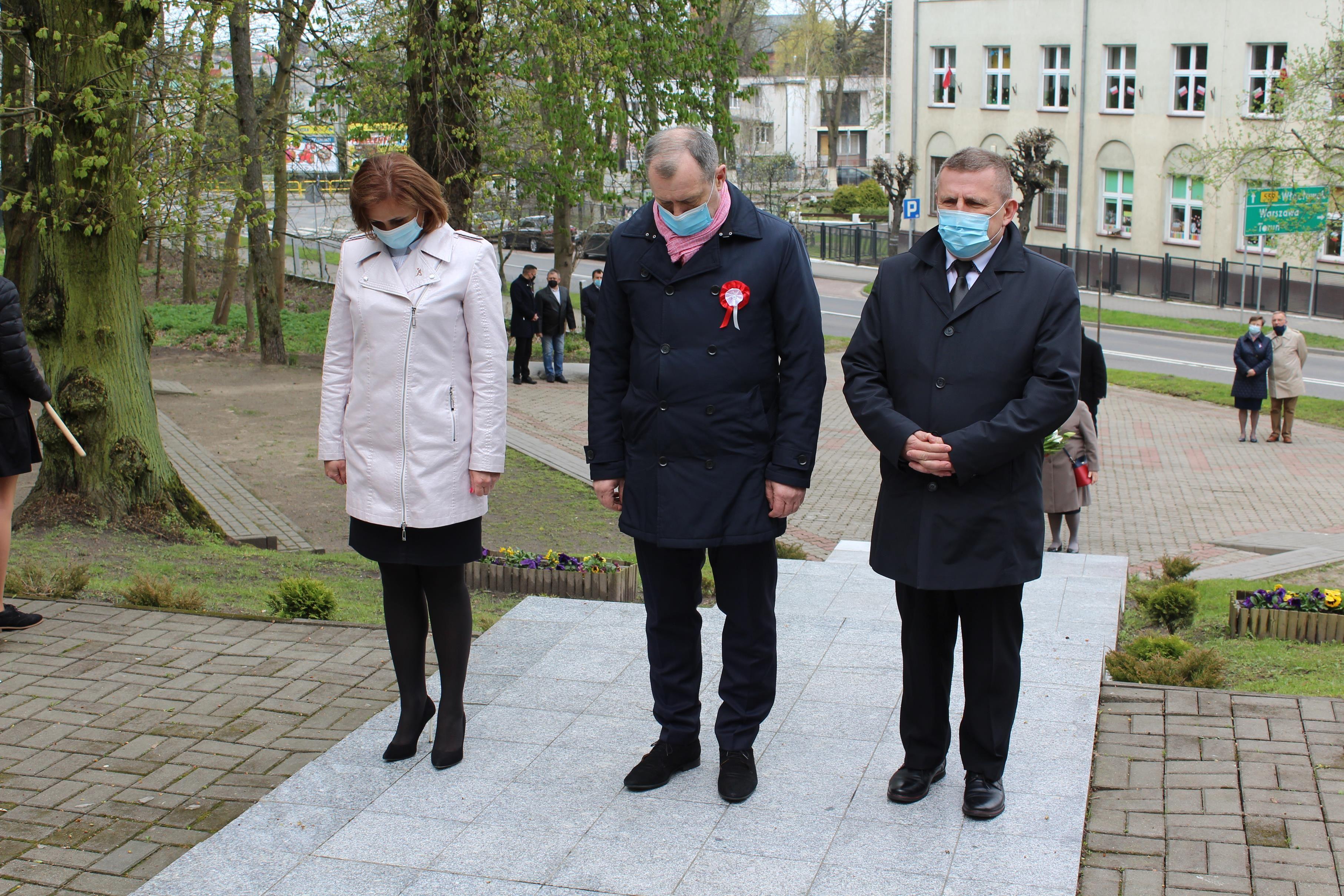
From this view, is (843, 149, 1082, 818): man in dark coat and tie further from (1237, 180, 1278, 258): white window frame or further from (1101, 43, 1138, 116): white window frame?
(1101, 43, 1138, 116): white window frame

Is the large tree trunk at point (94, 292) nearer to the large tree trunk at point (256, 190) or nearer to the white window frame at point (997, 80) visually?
the large tree trunk at point (256, 190)

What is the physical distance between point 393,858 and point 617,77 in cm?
1452

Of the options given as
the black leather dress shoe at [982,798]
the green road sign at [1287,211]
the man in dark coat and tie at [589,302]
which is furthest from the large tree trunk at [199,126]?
the green road sign at [1287,211]

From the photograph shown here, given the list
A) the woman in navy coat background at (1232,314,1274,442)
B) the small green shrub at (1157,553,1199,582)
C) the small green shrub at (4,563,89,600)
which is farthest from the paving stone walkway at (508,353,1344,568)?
the small green shrub at (4,563,89,600)

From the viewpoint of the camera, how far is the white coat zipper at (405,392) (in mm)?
3840

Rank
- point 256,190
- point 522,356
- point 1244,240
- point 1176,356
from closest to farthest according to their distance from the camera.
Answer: point 256,190 < point 522,356 < point 1176,356 < point 1244,240

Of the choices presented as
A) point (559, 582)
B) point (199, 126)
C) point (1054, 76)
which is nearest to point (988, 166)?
point (559, 582)

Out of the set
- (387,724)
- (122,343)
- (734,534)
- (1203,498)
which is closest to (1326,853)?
(734,534)

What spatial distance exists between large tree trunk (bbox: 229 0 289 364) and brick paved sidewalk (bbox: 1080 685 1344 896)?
48.4 feet

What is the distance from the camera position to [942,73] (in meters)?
44.9

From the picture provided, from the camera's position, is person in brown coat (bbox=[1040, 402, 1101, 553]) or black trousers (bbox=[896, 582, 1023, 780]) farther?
person in brown coat (bbox=[1040, 402, 1101, 553])

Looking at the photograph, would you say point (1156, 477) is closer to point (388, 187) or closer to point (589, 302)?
point (589, 302)

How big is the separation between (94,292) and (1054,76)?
123 feet

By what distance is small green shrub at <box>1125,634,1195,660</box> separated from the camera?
517cm
